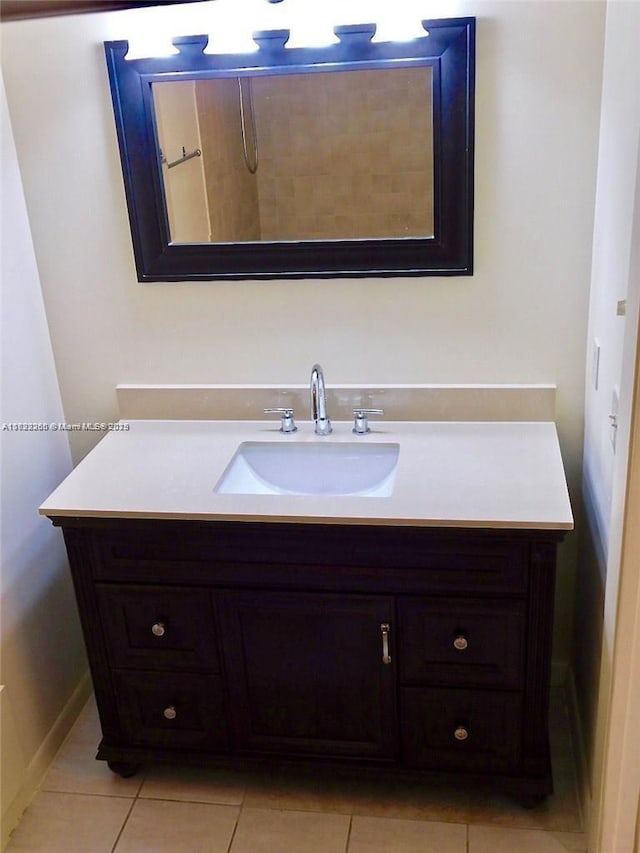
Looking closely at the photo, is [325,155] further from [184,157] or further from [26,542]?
[26,542]

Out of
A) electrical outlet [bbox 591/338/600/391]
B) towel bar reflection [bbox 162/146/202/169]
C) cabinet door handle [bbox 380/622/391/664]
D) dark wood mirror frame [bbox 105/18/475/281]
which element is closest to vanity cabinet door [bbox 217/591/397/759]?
cabinet door handle [bbox 380/622/391/664]

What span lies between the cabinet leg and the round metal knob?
3.00 feet

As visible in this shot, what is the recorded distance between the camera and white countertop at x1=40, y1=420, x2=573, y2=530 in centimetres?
171

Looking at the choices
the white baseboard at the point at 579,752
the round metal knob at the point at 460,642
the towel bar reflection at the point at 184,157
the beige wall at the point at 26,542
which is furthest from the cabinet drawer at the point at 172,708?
the towel bar reflection at the point at 184,157

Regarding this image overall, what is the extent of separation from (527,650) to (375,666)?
→ 1.09 ft

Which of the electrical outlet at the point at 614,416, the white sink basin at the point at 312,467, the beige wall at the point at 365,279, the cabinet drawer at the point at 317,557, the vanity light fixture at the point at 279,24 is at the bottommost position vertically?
the cabinet drawer at the point at 317,557

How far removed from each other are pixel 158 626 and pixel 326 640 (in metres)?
0.39

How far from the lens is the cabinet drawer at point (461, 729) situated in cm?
187

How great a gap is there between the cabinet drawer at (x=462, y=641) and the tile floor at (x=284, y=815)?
1.05 feet

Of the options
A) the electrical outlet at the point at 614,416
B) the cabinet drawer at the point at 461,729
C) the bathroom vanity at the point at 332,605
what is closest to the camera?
the electrical outlet at the point at 614,416

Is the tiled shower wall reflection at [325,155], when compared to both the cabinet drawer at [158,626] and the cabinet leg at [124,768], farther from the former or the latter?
the cabinet leg at [124,768]

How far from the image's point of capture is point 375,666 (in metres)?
1.87

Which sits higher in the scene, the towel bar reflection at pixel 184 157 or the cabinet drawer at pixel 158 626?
the towel bar reflection at pixel 184 157

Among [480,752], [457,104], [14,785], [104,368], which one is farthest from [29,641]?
[457,104]
